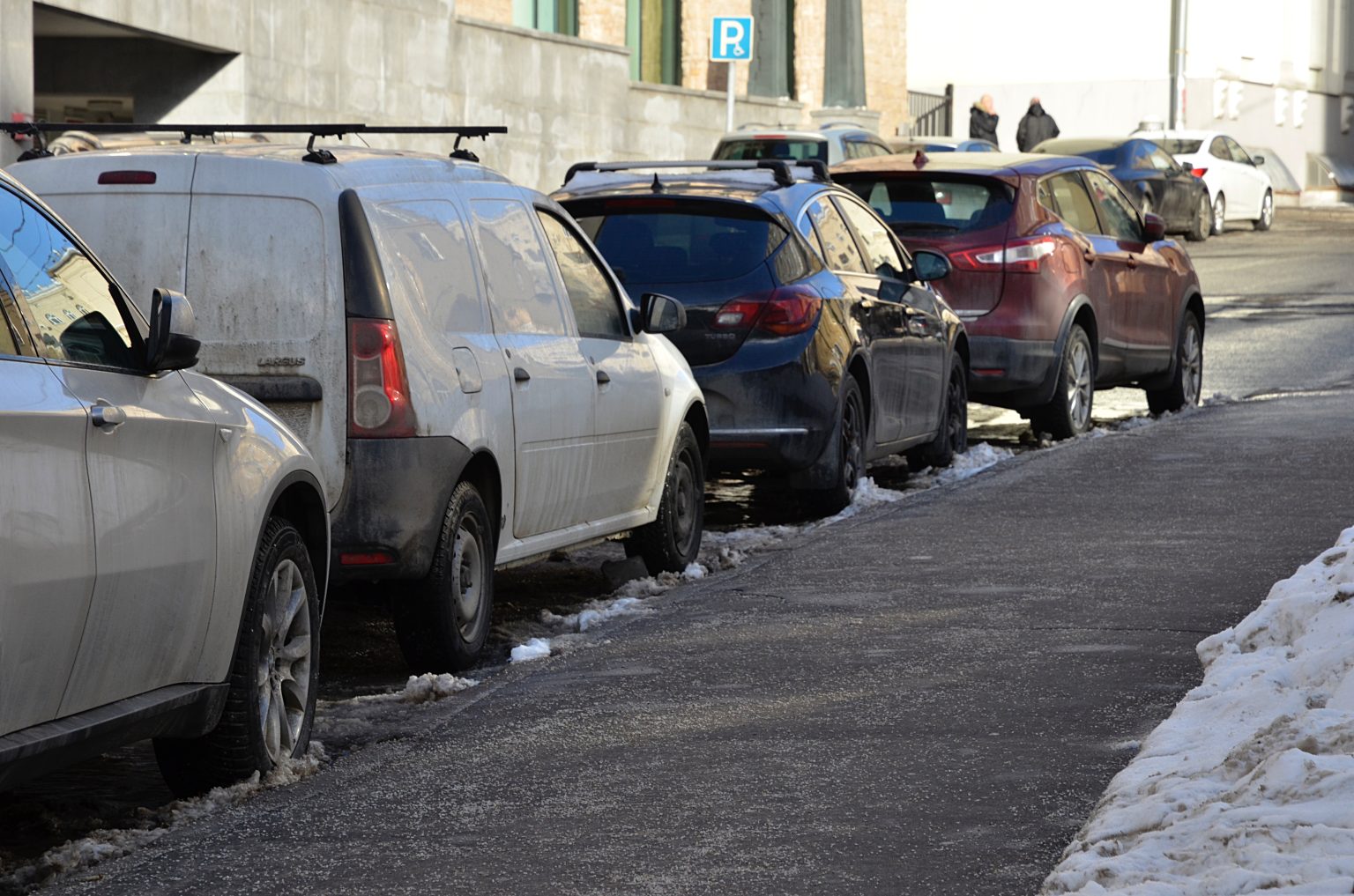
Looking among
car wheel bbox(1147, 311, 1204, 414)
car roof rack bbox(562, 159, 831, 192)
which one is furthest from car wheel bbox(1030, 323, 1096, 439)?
car roof rack bbox(562, 159, 831, 192)

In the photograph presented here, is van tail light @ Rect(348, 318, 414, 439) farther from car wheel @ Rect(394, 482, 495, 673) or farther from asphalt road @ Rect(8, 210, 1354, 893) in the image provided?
asphalt road @ Rect(8, 210, 1354, 893)

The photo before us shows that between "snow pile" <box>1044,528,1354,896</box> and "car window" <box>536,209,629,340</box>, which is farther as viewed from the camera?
"car window" <box>536,209,629,340</box>

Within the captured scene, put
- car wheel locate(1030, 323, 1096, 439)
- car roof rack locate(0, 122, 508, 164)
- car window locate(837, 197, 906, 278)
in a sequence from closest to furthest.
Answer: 1. car roof rack locate(0, 122, 508, 164)
2. car window locate(837, 197, 906, 278)
3. car wheel locate(1030, 323, 1096, 439)

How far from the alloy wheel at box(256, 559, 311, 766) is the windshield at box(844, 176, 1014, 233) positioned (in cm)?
856

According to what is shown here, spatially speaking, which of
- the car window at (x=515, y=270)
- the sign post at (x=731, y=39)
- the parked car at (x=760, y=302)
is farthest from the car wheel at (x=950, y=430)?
the sign post at (x=731, y=39)

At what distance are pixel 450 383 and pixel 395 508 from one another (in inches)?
18.0

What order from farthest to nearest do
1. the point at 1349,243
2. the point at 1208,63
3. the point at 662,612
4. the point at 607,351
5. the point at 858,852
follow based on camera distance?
1. the point at 1208,63
2. the point at 1349,243
3. the point at 607,351
4. the point at 662,612
5. the point at 858,852

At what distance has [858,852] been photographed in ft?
16.2

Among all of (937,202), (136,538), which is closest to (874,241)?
(937,202)

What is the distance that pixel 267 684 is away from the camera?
19.3ft

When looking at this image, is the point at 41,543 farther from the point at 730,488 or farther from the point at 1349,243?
the point at 1349,243

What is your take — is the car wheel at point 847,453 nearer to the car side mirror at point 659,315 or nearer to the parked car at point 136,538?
the car side mirror at point 659,315

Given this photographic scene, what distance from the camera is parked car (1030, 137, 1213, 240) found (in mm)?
34625

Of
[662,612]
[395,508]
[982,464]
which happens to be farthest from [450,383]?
[982,464]
